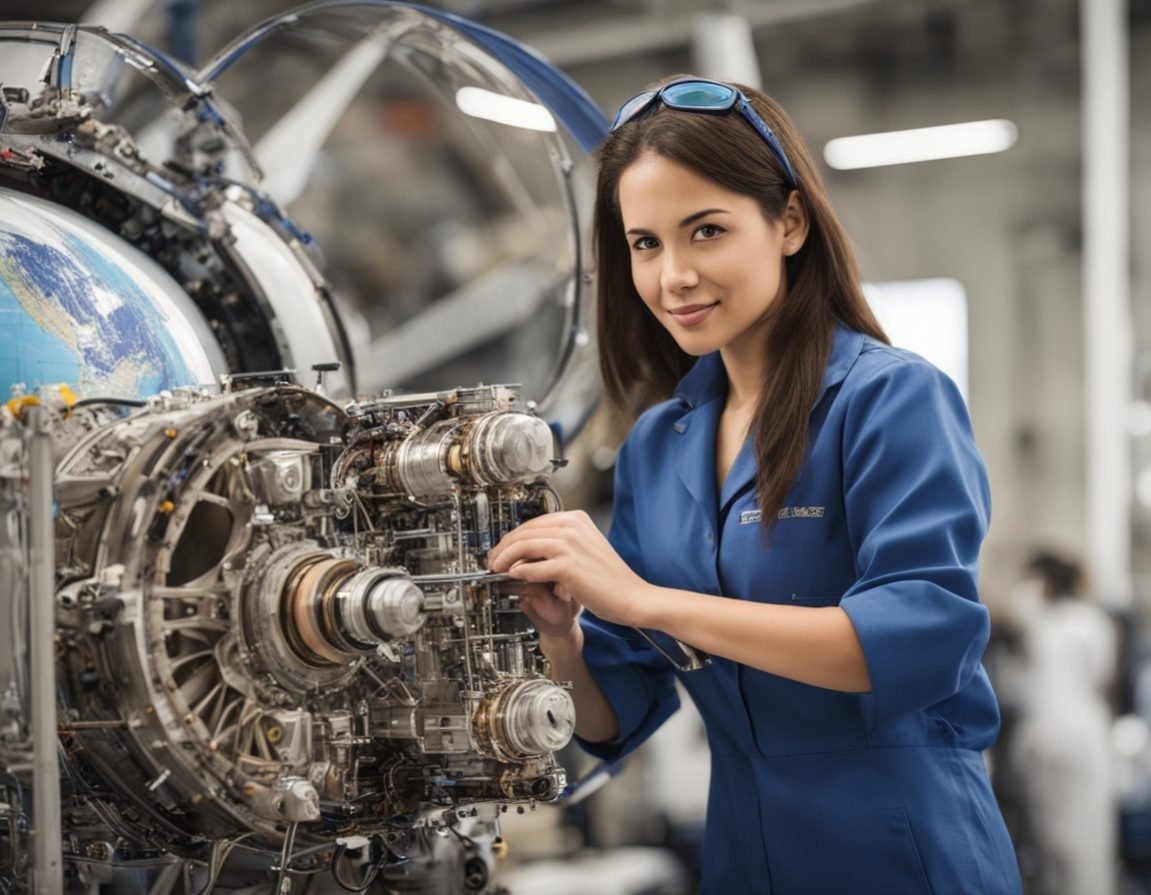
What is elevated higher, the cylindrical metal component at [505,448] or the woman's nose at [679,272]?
the woman's nose at [679,272]

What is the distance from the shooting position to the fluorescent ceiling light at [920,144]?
25.2 feet

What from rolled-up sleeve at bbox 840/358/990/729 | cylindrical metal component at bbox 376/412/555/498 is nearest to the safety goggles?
rolled-up sleeve at bbox 840/358/990/729

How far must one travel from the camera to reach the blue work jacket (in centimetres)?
158

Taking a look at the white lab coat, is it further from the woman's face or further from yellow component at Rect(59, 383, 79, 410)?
yellow component at Rect(59, 383, 79, 410)

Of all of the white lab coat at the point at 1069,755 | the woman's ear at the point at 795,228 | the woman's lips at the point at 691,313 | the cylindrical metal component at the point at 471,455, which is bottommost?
the white lab coat at the point at 1069,755

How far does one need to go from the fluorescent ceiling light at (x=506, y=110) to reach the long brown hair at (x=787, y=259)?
0.48 metres

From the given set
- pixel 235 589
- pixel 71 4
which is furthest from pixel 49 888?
pixel 71 4

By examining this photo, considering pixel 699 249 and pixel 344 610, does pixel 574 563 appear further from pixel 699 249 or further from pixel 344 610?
pixel 699 249

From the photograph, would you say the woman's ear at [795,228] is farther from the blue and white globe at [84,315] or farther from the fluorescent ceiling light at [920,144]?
the fluorescent ceiling light at [920,144]

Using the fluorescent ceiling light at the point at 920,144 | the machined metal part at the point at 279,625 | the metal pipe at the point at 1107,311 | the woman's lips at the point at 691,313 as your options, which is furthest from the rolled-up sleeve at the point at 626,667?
the fluorescent ceiling light at the point at 920,144

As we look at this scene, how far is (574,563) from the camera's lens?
65.4 inches

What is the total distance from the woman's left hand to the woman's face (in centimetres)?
29

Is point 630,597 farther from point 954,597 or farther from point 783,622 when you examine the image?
point 954,597

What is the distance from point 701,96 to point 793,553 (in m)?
0.56
